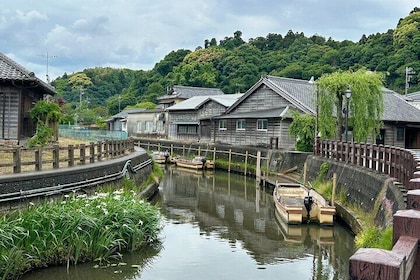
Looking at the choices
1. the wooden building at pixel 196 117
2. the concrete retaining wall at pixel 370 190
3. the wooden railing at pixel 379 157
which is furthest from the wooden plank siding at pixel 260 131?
the concrete retaining wall at pixel 370 190

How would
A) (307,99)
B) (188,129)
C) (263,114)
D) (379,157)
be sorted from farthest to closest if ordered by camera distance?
1. (188,129)
2. (307,99)
3. (263,114)
4. (379,157)

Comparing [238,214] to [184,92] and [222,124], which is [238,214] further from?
[184,92]

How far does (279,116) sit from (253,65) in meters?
41.4

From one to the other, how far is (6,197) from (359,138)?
1942 centimetres

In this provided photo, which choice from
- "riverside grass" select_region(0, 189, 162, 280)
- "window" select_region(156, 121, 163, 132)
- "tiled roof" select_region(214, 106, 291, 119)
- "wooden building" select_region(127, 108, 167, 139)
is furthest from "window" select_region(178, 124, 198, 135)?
"riverside grass" select_region(0, 189, 162, 280)

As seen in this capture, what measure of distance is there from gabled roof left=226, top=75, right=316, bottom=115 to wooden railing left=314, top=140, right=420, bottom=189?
9338 millimetres

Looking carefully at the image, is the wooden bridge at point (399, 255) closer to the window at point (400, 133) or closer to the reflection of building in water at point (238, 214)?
the reflection of building in water at point (238, 214)

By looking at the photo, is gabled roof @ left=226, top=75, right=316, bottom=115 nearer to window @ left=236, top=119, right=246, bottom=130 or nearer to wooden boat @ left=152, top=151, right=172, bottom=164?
window @ left=236, top=119, right=246, bottom=130

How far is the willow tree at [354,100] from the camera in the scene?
23891 mm

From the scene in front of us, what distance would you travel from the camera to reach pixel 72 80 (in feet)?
334

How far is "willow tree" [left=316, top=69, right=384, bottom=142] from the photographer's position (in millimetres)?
23891

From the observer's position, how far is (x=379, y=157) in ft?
47.1

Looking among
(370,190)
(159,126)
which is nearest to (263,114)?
(370,190)

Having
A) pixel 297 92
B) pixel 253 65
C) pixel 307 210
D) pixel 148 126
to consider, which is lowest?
pixel 307 210
